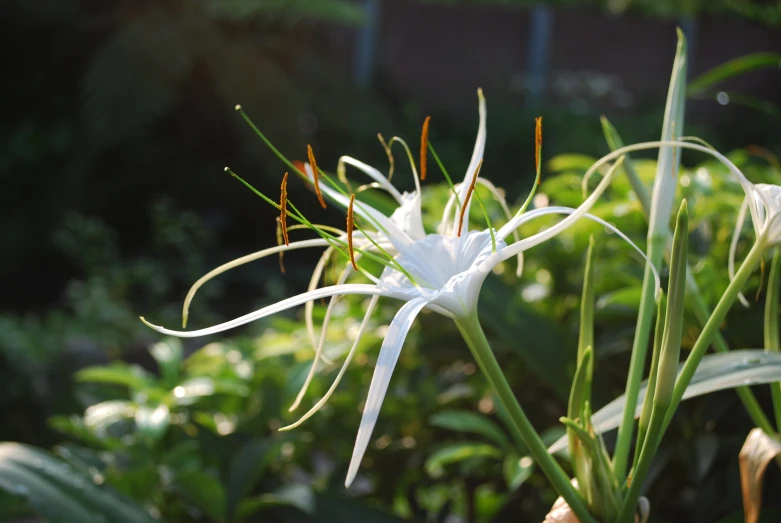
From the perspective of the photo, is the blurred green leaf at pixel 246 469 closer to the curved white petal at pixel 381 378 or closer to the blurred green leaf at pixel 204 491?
the blurred green leaf at pixel 204 491

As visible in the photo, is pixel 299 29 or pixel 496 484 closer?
pixel 496 484

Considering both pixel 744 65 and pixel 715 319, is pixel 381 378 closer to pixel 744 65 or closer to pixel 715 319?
pixel 715 319

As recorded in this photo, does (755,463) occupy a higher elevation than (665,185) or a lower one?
lower

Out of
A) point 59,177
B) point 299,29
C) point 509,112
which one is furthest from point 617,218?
point 509,112

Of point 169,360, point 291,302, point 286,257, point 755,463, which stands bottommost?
point 286,257

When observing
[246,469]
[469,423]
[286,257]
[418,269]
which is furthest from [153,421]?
→ [286,257]

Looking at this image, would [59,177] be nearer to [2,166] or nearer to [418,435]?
[2,166]
